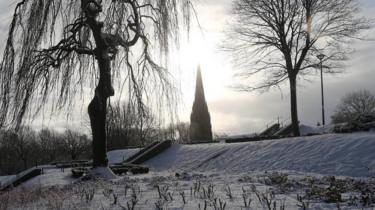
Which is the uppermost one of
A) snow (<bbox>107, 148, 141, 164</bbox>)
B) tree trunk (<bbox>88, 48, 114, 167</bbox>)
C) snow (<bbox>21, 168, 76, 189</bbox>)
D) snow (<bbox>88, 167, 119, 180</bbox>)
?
tree trunk (<bbox>88, 48, 114, 167</bbox>)

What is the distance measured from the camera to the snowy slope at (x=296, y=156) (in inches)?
653

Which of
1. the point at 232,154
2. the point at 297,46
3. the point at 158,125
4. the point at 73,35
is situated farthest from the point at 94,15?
the point at 297,46

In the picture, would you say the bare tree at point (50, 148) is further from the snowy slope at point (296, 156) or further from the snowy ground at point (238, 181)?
the snowy slope at point (296, 156)

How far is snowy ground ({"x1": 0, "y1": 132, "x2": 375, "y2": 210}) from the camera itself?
6266 mm

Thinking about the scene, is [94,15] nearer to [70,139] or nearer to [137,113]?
[137,113]

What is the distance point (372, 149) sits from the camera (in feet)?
56.2

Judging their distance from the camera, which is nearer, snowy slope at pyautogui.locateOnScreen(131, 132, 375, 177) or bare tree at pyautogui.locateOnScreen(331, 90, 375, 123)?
snowy slope at pyautogui.locateOnScreen(131, 132, 375, 177)

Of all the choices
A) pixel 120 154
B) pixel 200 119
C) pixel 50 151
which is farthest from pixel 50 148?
pixel 120 154

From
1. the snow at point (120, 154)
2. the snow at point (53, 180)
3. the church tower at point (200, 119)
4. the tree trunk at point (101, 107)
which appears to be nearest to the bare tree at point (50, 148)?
the church tower at point (200, 119)

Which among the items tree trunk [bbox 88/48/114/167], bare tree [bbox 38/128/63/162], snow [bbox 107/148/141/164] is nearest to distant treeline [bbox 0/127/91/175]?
bare tree [bbox 38/128/63/162]

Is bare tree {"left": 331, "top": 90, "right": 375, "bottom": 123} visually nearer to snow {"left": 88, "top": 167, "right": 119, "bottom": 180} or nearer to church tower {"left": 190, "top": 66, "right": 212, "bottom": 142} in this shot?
church tower {"left": 190, "top": 66, "right": 212, "bottom": 142}

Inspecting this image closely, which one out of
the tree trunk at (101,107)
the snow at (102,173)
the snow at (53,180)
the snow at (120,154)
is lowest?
the snow at (53,180)

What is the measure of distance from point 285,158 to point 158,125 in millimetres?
7695

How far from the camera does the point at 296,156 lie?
19422 mm
